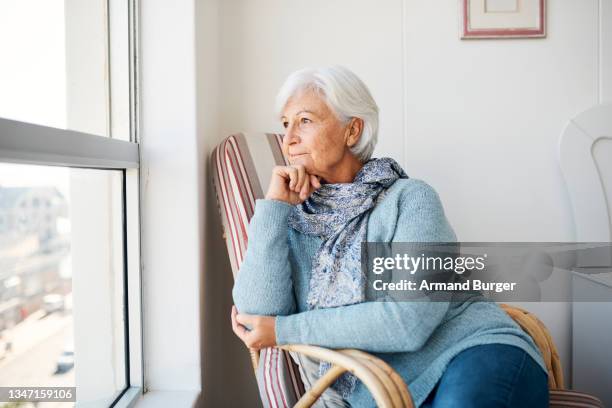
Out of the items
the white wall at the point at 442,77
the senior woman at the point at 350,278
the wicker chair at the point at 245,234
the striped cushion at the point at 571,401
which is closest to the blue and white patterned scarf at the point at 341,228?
the senior woman at the point at 350,278

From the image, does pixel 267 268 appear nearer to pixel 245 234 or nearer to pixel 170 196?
pixel 245 234

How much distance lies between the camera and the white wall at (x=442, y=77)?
6.30 feet

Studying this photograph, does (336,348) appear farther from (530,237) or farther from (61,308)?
(530,237)

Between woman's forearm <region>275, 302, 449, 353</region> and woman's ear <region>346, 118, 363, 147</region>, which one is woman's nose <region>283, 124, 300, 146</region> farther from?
woman's forearm <region>275, 302, 449, 353</region>

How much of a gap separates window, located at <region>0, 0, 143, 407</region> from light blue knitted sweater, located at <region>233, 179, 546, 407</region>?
15.5 inches

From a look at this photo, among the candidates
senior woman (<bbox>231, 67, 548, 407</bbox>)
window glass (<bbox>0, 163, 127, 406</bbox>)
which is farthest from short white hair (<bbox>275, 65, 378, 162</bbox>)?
window glass (<bbox>0, 163, 127, 406</bbox>)

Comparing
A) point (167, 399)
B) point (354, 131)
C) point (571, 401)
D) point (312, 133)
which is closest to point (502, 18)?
point (354, 131)

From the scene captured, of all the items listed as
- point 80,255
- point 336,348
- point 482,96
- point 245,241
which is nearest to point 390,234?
point 336,348

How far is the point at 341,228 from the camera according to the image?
4.30ft

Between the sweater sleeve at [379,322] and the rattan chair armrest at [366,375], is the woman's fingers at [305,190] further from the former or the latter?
the rattan chair armrest at [366,375]

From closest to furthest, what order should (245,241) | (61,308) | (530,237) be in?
(61,308) < (245,241) < (530,237)

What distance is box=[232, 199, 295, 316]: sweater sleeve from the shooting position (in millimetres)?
1248

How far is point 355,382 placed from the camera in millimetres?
1229

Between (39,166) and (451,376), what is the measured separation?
3.24 ft
